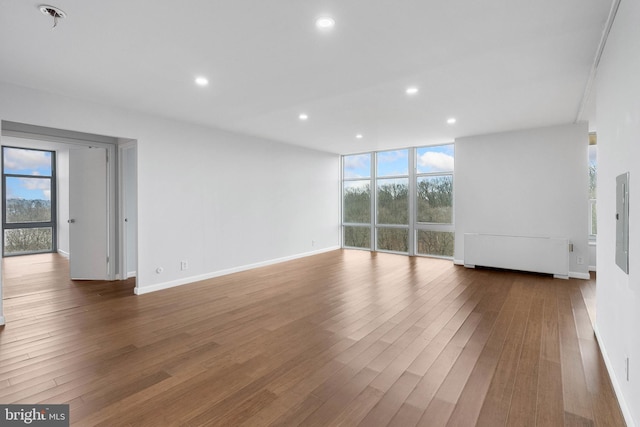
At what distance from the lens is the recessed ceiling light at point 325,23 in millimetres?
2257

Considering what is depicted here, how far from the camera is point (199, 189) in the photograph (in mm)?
5289

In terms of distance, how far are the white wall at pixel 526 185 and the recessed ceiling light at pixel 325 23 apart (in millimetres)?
4937

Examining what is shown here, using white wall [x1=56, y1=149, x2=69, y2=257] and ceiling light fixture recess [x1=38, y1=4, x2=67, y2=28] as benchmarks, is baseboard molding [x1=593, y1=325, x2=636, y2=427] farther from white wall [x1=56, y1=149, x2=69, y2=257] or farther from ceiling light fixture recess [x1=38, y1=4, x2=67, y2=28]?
white wall [x1=56, y1=149, x2=69, y2=257]

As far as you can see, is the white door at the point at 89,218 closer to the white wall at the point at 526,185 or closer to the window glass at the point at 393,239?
the window glass at the point at 393,239

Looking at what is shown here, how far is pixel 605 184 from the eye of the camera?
8.45ft

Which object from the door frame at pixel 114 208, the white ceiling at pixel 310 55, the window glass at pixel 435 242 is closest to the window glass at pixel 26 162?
the door frame at pixel 114 208

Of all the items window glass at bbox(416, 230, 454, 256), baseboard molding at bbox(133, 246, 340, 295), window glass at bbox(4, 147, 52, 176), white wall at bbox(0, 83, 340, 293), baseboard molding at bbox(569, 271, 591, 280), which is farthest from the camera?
window glass at bbox(4, 147, 52, 176)

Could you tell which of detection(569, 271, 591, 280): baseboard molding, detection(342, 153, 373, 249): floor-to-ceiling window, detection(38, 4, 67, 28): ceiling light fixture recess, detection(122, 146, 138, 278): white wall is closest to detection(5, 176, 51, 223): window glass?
detection(122, 146, 138, 278): white wall

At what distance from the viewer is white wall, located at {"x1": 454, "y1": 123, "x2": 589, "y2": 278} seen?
531cm

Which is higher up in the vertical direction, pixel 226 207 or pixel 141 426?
pixel 226 207

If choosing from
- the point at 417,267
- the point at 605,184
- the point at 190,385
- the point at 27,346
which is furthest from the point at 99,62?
the point at 417,267

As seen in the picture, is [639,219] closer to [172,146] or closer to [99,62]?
[99,62]

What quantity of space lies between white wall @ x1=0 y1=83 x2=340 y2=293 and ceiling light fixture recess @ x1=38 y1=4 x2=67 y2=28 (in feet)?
6.34

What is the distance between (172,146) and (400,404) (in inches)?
185
